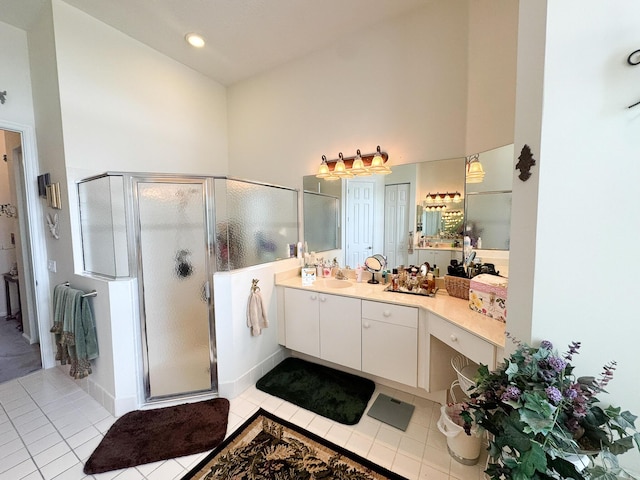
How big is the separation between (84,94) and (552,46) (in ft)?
10.4

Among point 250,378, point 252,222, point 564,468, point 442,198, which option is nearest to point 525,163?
point 564,468

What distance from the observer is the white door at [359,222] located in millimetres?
2467

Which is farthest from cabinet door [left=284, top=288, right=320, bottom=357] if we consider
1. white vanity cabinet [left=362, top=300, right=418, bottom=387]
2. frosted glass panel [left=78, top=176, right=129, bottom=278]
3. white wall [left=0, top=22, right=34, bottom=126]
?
white wall [left=0, top=22, right=34, bottom=126]

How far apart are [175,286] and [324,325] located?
1332 millimetres

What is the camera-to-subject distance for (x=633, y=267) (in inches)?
32.5

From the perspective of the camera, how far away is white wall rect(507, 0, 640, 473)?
2.67ft

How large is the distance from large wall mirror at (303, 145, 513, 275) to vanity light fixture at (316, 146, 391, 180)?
0.09 meters

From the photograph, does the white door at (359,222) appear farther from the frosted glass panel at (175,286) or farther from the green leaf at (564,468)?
the green leaf at (564,468)

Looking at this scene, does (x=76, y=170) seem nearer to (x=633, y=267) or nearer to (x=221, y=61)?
(x=221, y=61)

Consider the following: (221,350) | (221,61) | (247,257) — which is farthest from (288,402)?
(221,61)

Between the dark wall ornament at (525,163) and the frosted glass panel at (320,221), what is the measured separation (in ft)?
5.79

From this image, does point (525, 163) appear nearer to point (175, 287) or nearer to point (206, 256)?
point (206, 256)

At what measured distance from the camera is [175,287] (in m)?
2.05

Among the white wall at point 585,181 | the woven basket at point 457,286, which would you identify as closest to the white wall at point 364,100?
the woven basket at point 457,286
